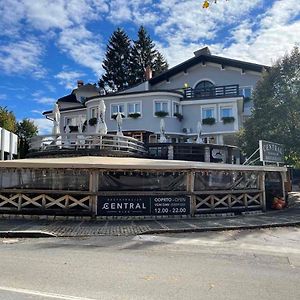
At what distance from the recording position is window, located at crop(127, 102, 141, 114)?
36469 millimetres

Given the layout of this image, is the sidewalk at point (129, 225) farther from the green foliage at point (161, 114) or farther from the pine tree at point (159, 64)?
the pine tree at point (159, 64)

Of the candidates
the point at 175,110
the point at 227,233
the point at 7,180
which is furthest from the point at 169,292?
the point at 175,110

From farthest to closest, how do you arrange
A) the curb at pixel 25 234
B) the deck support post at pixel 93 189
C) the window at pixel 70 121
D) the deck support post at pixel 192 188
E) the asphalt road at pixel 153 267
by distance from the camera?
the window at pixel 70 121 → the deck support post at pixel 192 188 → the deck support post at pixel 93 189 → the curb at pixel 25 234 → the asphalt road at pixel 153 267

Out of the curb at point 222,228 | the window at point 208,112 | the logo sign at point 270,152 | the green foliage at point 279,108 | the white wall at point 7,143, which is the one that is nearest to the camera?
the curb at point 222,228

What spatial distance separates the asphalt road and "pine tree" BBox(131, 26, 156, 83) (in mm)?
57751

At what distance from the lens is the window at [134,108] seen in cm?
3647

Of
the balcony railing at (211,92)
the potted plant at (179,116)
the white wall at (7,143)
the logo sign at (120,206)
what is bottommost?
the logo sign at (120,206)

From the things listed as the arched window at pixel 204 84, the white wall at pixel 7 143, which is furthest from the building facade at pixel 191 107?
the white wall at pixel 7 143

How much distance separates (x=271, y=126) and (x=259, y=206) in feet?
24.9

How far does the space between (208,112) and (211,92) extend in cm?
261

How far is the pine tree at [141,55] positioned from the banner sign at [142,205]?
53.2m

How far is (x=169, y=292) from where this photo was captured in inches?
232

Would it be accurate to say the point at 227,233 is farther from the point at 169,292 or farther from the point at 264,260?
the point at 169,292

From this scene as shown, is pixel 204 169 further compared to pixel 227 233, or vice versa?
pixel 204 169
